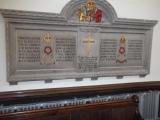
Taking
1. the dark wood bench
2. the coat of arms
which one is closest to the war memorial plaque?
the coat of arms

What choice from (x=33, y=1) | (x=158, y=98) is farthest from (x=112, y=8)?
(x=158, y=98)

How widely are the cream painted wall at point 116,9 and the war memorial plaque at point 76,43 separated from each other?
64 mm

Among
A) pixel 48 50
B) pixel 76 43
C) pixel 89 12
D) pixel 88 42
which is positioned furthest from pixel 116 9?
pixel 48 50

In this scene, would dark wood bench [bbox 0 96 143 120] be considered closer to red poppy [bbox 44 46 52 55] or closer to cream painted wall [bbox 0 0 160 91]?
cream painted wall [bbox 0 0 160 91]

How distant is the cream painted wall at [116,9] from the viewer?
6.23ft

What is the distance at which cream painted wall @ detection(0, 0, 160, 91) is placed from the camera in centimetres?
190

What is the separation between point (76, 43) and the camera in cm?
216

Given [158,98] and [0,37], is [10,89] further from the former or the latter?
[158,98]

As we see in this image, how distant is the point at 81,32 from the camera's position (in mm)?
2160

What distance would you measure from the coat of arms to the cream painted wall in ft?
0.65

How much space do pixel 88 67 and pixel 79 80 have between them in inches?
6.9

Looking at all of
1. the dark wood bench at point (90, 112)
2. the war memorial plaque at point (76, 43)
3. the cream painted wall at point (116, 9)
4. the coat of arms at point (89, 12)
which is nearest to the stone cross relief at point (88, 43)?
the war memorial plaque at point (76, 43)

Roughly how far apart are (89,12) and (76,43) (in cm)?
36

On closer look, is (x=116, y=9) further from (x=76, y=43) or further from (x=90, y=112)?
(x=90, y=112)
